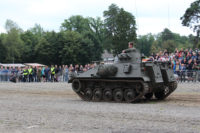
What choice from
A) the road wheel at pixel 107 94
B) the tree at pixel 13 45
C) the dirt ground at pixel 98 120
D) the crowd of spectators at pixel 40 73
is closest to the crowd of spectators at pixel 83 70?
the crowd of spectators at pixel 40 73

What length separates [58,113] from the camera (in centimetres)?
1274

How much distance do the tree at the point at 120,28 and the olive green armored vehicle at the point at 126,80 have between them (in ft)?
167

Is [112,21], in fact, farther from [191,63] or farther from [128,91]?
[128,91]

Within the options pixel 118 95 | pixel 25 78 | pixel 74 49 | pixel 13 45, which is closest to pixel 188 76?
→ pixel 118 95

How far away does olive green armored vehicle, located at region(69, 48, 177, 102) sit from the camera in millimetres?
16141

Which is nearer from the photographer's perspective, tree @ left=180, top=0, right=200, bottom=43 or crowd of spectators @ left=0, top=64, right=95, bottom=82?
crowd of spectators @ left=0, top=64, right=95, bottom=82

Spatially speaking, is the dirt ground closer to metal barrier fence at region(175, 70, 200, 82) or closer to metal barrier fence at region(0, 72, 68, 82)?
metal barrier fence at region(175, 70, 200, 82)

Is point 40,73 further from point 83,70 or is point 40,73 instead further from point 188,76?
point 188,76

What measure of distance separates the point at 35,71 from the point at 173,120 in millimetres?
27237

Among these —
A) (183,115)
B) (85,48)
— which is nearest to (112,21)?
(85,48)

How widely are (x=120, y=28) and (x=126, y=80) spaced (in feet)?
192

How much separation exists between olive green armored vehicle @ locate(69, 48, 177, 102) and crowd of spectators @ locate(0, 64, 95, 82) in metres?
14.0

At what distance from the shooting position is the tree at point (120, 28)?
7050cm

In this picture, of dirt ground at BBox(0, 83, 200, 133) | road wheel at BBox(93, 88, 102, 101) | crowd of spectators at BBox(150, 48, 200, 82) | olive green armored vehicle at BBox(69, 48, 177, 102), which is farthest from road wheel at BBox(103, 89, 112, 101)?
crowd of spectators at BBox(150, 48, 200, 82)
